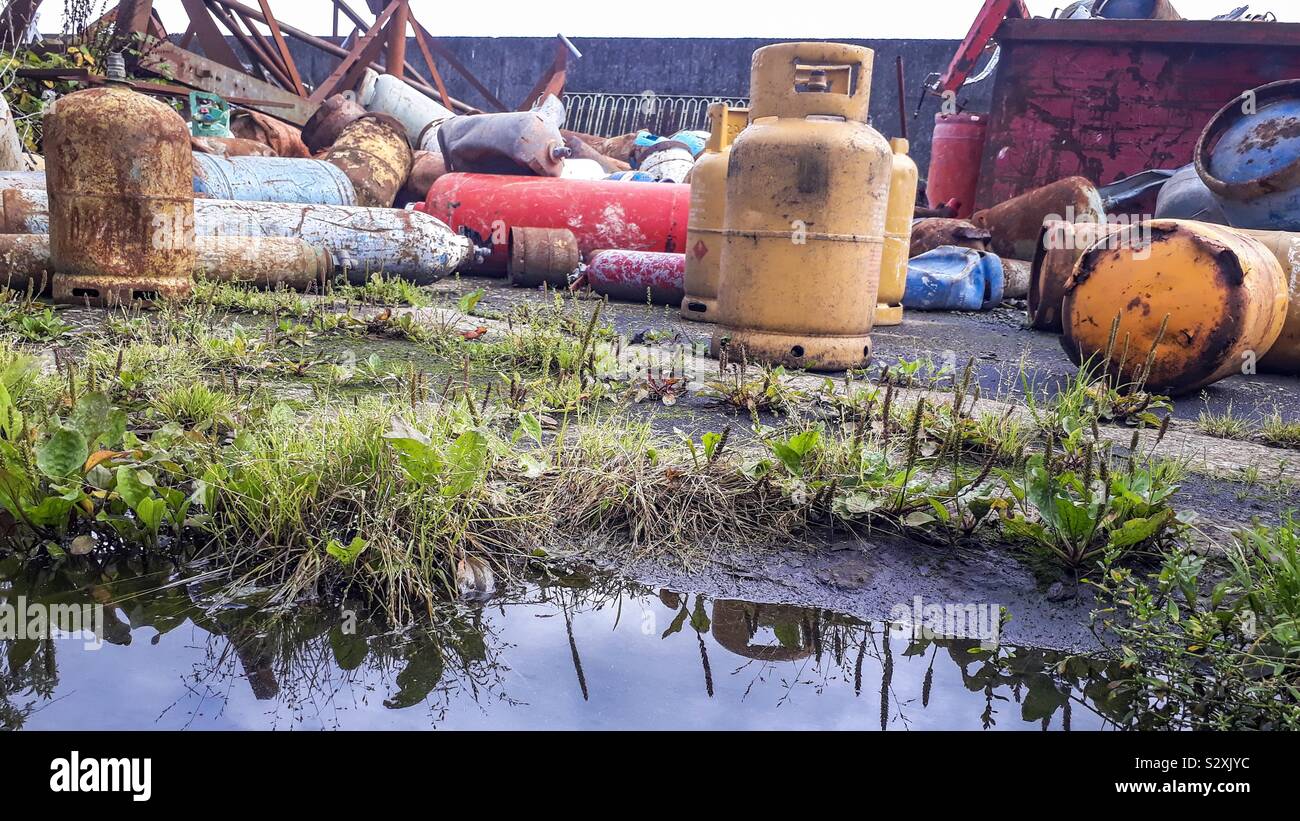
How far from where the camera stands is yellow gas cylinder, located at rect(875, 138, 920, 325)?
230 inches

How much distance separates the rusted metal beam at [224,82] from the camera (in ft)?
30.1

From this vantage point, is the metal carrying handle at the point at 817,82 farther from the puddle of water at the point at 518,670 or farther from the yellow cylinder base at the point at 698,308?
the puddle of water at the point at 518,670

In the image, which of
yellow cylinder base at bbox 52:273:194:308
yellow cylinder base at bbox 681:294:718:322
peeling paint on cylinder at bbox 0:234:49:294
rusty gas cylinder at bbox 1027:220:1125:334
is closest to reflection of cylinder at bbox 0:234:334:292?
peeling paint on cylinder at bbox 0:234:49:294

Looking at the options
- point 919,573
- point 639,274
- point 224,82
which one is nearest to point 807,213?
point 919,573

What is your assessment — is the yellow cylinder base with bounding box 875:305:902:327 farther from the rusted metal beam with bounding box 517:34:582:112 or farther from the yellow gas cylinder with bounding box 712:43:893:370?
the rusted metal beam with bounding box 517:34:582:112

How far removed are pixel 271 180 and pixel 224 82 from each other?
3.60 metres

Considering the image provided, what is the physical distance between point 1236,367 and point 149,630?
13.5 ft

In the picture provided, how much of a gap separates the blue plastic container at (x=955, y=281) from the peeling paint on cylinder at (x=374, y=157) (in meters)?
4.18

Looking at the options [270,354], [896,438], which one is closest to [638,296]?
[270,354]

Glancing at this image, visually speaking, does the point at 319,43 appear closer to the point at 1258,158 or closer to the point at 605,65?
the point at 605,65

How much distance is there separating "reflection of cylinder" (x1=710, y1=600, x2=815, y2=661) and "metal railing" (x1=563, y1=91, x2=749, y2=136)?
13.8 metres

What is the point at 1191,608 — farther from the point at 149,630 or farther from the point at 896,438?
the point at 149,630

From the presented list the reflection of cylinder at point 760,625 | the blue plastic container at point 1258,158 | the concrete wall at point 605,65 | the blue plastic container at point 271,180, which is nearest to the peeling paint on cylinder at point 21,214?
the blue plastic container at point 271,180
